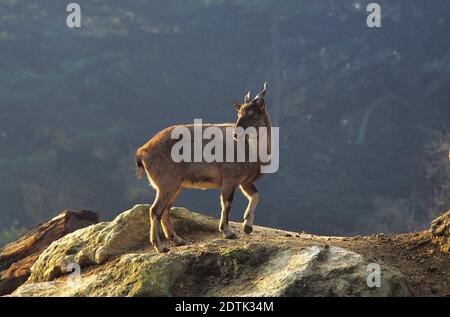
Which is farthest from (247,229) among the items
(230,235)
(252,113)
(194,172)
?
(252,113)

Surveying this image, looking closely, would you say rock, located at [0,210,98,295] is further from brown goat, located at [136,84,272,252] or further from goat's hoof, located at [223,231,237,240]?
goat's hoof, located at [223,231,237,240]

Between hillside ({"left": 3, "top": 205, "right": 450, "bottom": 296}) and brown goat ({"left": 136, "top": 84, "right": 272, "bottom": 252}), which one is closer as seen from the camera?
hillside ({"left": 3, "top": 205, "right": 450, "bottom": 296})

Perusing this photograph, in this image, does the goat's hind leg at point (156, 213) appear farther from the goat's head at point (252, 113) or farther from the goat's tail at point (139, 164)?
the goat's head at point (252, 113)

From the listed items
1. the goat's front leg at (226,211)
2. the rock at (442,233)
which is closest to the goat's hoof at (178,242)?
the goat's front leg at (226,211)

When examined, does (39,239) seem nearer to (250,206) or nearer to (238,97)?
(250,206)

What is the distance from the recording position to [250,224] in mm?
12352

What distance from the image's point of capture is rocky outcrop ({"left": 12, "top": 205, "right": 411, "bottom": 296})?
9.38 metres

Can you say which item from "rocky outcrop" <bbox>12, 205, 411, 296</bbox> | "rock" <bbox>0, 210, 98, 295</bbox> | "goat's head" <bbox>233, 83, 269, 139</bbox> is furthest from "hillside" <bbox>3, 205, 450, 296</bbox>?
"rock" <bbox>0, 210, 98, 295</bbox>

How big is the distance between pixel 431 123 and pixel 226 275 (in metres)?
61.6

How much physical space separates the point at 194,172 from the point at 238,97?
62900mm

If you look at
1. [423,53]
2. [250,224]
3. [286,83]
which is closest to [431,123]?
[423,53]

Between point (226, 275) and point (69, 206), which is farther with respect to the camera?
point (69, 206)

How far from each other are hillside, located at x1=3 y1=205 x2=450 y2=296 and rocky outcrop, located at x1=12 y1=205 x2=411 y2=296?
0.5 inches
